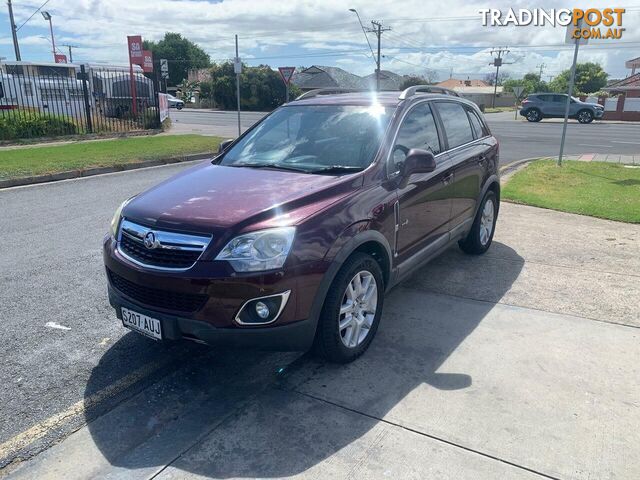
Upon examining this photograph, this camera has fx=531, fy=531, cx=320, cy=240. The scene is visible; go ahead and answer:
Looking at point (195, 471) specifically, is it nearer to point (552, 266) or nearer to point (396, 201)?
point (396, 201)

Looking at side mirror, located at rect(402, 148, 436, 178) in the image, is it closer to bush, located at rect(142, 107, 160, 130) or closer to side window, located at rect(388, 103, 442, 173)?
side window, located at rect(388, 103, 442, 173)

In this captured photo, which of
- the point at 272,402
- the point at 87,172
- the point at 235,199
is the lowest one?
the point at 272,402

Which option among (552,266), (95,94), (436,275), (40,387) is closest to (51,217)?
(40,387)

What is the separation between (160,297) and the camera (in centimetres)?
310

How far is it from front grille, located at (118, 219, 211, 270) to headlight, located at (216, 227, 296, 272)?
17 cm

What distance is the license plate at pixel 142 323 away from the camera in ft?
10.2

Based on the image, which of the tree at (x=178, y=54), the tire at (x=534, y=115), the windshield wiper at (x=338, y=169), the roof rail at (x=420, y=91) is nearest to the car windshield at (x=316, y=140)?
the windshield wiper at (x=338, y=169)

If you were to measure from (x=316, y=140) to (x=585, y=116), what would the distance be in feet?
108

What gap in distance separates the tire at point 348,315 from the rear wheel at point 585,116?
109 feet

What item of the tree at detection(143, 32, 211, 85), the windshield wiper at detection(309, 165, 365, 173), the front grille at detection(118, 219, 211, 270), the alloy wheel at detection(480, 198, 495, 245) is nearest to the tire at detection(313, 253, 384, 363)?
the windshield wiper at detection(309, 165, 365, 173)

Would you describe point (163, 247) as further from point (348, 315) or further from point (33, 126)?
point (33, 126)

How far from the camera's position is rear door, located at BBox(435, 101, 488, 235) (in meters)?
4.91

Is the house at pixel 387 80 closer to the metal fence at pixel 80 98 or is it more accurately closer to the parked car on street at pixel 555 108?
the parked car on street at pixel 555 108

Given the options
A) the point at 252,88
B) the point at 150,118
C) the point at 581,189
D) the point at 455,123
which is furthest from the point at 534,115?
the point at 455,123
